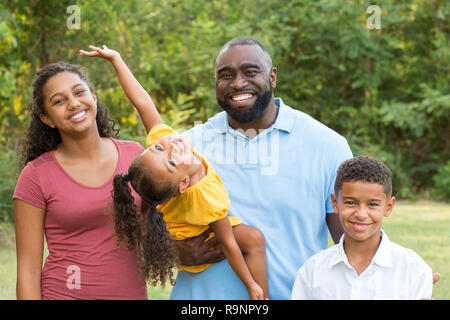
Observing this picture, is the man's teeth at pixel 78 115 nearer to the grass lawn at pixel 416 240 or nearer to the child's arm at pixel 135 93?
the child's arm at pixel 135 93

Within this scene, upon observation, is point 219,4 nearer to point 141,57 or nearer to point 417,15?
point 141,57

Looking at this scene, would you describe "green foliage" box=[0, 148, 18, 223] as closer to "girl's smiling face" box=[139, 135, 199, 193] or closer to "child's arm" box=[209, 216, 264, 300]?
"girl's smiling face" box=[139, 135, 199, 193]

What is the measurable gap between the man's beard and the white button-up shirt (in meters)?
0.68

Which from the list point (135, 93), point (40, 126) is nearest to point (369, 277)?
point (135, 93)

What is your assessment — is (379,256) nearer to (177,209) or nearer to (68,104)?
(177,209)

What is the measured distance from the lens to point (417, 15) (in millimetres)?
12727

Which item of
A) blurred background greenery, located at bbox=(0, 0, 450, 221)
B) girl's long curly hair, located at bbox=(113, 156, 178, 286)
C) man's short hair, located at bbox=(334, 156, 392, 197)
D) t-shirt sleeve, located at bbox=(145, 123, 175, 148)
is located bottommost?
girl's long curly hair, located at bbox=(113, 156, 178, 286)

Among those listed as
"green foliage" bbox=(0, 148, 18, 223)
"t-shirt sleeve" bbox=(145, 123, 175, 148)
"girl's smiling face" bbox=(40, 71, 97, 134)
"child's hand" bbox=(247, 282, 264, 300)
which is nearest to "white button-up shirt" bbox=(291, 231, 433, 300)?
"child's hand" bbox=(247, 282, 264, 300)

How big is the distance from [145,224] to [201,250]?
0.89 ft

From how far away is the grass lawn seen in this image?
6.14 m

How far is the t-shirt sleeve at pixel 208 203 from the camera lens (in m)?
2.68

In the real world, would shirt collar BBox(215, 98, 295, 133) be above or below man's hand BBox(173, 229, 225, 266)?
above

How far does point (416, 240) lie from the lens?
7.99 metres

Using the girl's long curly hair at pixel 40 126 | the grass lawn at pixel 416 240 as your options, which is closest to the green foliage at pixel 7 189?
the grass lawn at pixel 416 240
